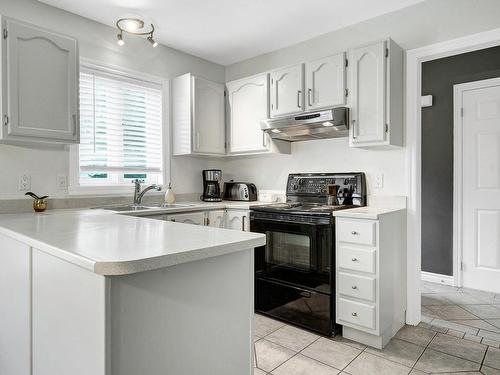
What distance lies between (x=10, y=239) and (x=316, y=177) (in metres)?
2.44

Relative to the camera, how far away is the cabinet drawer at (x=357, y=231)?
2.29 metres

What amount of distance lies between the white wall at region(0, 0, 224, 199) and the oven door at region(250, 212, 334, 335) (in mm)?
1188

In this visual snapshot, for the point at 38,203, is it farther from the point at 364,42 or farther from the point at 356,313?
the point at 364,42

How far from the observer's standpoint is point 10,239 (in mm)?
1508

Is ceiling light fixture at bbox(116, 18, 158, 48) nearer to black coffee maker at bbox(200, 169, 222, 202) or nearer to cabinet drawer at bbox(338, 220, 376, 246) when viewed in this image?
black coffee maker at bbox(200, 169, 222, 202)

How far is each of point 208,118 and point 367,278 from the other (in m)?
2.21

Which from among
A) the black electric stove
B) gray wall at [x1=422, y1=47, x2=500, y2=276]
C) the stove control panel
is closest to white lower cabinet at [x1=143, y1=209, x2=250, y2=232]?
the black electric stove

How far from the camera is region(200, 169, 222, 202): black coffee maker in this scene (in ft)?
12.1

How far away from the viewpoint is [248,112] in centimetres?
349

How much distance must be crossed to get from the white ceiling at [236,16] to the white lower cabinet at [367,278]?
1.69 m

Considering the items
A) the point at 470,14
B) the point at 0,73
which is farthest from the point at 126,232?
the point at 470,14

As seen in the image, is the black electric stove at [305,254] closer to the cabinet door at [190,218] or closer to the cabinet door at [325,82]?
the cabinet door at [190,218]

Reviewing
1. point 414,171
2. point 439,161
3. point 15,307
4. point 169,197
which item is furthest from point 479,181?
point 15,307

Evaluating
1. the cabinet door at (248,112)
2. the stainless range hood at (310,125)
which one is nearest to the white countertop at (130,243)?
the stainless range hood at (310,125)
